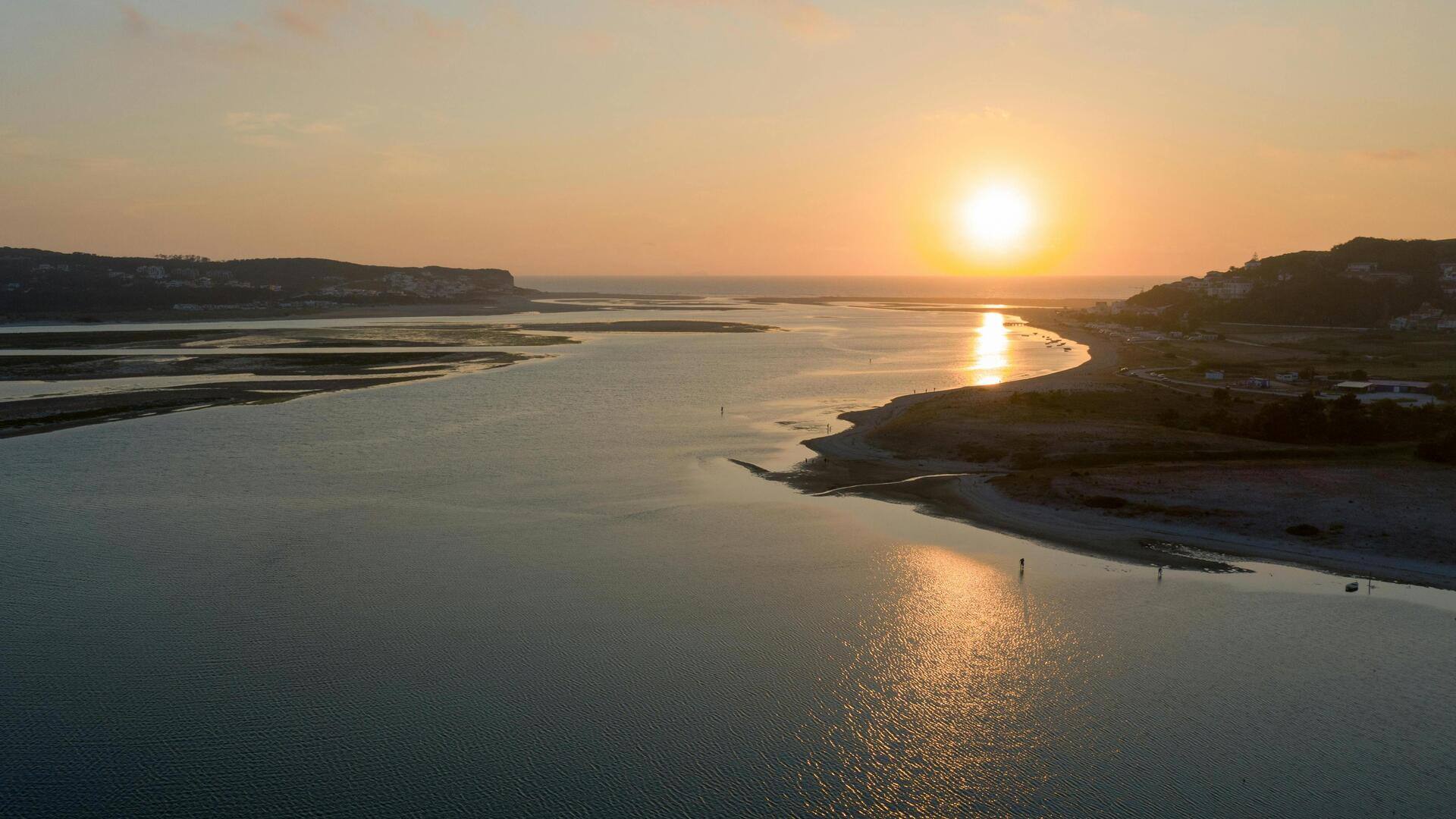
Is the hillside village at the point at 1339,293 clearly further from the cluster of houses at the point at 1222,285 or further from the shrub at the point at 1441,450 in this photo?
the shrub at the point at 1441,450

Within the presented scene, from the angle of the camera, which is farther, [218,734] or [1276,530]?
[1276,530]

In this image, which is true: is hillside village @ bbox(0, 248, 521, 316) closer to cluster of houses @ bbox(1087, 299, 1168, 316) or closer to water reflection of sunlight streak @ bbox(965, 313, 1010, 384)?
water reflection of sunlight streak @ bbox(965, 313, 1010, 384)

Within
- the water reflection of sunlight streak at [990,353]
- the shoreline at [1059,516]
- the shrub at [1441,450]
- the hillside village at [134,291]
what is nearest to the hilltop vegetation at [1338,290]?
the water reflection of sunlight streak at [990,353]

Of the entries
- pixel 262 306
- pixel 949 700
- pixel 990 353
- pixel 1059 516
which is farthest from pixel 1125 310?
pixel 949 700

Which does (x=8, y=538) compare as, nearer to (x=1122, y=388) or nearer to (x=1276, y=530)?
(x=1276, y=530)

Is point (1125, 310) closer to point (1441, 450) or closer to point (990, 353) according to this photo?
point (990, 353)

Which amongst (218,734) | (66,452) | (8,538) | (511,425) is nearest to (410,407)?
(511,425)

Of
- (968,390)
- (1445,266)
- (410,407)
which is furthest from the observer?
(1445,266)
